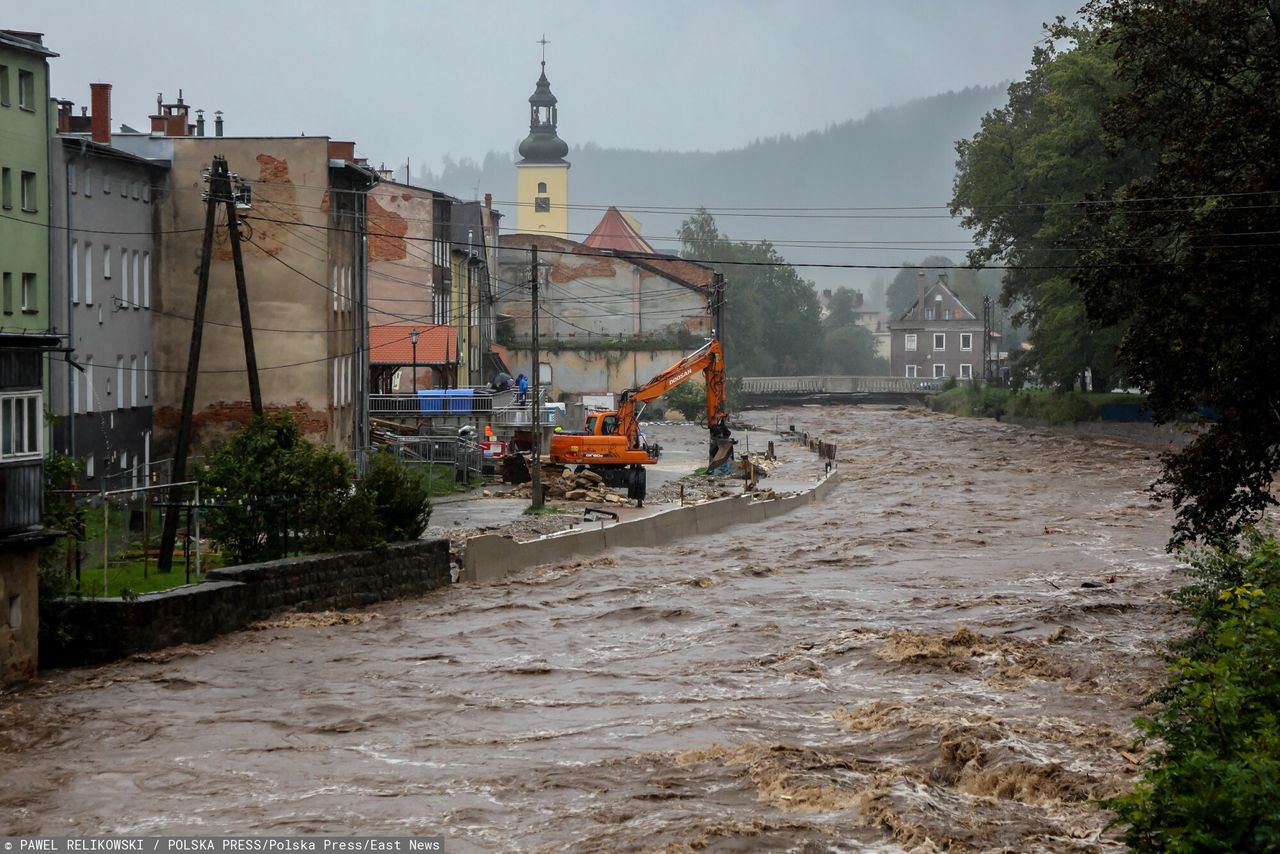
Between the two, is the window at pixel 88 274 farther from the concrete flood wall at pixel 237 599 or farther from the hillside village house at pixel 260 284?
the concrete flood wall at pixel 237 599

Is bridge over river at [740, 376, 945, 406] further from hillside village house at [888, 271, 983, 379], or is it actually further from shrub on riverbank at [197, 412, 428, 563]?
shrub on riverbank at [197, 412, 428, 563]

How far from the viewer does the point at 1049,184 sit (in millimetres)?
72812

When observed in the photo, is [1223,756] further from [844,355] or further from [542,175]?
[844,355]

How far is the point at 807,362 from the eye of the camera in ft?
545

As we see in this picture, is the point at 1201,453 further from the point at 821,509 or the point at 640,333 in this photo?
the point at 640,333

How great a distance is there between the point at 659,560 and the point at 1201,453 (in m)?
15.6

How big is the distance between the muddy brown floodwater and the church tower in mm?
118413

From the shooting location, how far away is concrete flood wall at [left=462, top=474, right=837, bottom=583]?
33.7 metres

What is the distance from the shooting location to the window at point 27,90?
136 feet

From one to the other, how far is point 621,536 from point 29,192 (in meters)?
17.4

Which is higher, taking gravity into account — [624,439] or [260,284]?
[260,284]

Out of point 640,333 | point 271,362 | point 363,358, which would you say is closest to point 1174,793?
point 271,362

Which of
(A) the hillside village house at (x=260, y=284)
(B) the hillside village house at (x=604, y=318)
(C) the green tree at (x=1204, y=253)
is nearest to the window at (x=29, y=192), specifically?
(A) the hillside village house at (x=260, y=284)

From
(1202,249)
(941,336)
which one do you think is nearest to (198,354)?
(1202,249)
